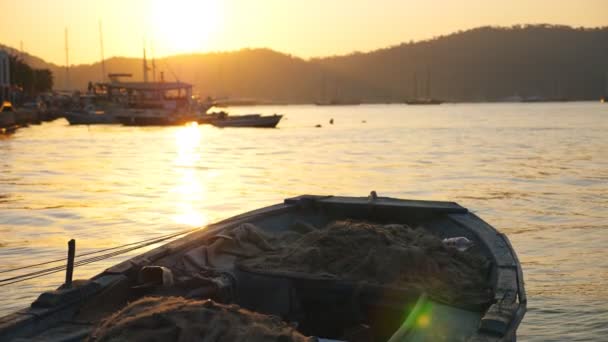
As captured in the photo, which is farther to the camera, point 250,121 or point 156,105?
point 156,105

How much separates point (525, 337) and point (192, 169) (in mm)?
28334

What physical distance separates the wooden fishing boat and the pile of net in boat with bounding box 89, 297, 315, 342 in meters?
0.80

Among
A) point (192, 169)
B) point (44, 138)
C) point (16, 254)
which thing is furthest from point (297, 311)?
point (44, 138)

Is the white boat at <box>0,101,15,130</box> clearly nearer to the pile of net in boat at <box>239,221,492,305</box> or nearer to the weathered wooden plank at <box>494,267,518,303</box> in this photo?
the pile of net in boat at <box>239,221,492,305</box>

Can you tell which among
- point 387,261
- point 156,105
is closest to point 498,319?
point 387,261

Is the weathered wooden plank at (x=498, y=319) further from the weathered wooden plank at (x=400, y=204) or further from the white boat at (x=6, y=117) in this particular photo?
the white boat at (x=6, y=117)

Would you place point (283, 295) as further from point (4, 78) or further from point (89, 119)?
point (89, 119)

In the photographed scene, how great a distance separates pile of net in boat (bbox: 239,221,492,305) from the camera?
6.89 m

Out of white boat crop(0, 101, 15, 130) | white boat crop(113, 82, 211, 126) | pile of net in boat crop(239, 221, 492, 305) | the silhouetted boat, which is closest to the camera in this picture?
pile of net in boat crop(239, 221, 492, 305)

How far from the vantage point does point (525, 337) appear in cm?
1034

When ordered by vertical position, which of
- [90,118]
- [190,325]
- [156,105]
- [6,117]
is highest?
[156,105]

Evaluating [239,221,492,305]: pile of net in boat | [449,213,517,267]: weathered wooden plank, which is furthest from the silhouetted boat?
[239,221,492,305]: pile of net in boat

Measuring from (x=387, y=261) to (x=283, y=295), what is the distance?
1.12 metres

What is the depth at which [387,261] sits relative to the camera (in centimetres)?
716
